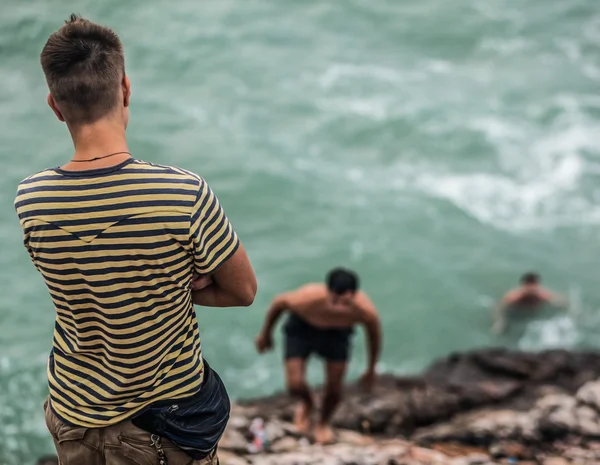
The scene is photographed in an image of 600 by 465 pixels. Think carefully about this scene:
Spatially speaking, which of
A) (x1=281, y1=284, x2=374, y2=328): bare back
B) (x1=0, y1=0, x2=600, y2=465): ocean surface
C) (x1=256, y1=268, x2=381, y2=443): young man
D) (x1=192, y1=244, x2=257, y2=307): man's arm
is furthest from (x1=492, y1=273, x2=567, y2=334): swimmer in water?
(x1=192, y1=244, x2=257, y2=307): man's arm

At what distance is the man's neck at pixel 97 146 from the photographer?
2.44 meters

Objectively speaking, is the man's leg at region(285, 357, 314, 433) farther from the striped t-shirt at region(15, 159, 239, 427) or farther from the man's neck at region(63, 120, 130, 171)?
the man's neck at region(63, 120, 130, 171)

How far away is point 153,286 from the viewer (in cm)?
251

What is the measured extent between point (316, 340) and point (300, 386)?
51 centimetres

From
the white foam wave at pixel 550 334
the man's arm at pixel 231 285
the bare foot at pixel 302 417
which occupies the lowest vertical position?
the white foam wave at pixel 550 334

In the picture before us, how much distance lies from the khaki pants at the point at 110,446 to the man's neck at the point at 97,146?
3.11ft

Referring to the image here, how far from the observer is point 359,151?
55.4 ft

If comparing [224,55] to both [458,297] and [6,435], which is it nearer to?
[458,297]

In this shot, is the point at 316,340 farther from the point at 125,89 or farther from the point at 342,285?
the point at 125,89

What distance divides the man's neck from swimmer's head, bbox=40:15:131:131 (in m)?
0.03

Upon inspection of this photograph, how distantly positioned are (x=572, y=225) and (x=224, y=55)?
9.40 meters

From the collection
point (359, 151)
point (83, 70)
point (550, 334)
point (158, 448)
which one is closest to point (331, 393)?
point (158, 448)

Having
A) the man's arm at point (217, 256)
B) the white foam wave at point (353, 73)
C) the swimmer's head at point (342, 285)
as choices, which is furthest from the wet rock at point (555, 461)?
the white foam wave at point (353, 73)

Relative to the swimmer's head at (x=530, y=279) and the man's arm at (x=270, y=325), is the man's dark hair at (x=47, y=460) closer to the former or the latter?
the man's arm at (x=270, y=325)
